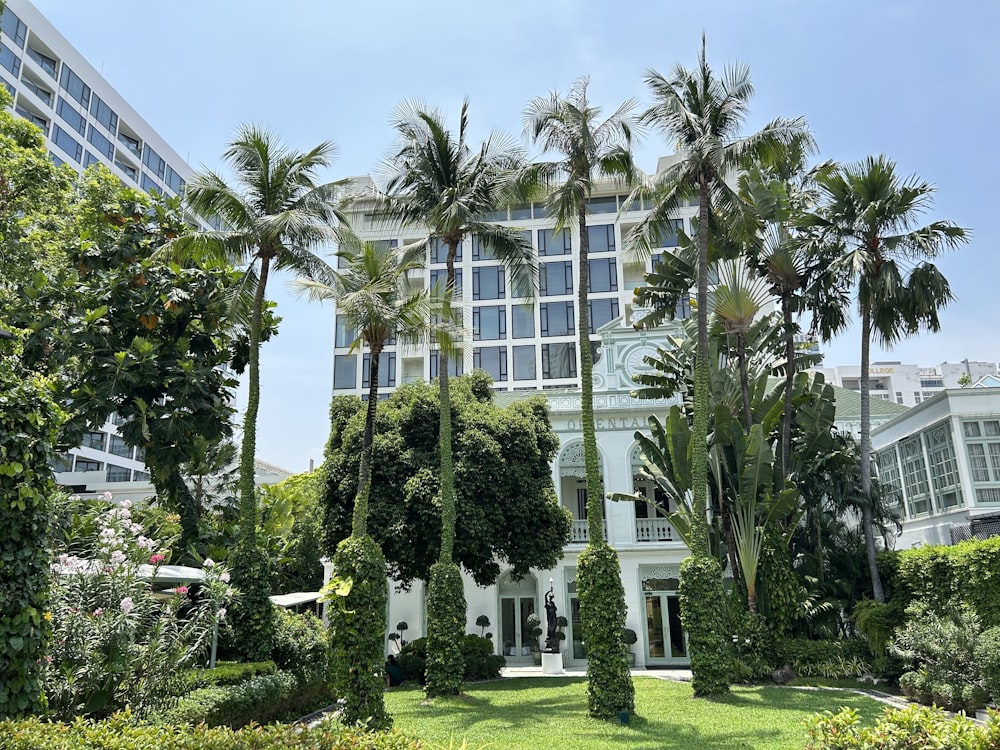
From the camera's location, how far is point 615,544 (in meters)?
26.7

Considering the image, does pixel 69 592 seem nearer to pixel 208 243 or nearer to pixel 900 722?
pixel 208 243

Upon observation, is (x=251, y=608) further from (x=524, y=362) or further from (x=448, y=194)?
(x=524, y=362)

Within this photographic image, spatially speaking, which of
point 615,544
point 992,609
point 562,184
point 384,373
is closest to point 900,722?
point 992,609

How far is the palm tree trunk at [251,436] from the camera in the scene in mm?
15938

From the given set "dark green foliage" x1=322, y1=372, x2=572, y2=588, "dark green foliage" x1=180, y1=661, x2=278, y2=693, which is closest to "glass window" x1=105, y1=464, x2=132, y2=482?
"dark green foliage" x1=322, y1=372, x2=572, y2=588

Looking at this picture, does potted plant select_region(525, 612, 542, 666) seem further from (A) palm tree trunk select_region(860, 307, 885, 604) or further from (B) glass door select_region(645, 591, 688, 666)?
(A) palm tree trunk select_region(860, 307, 885, 604)

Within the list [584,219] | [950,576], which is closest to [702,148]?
[584,219]

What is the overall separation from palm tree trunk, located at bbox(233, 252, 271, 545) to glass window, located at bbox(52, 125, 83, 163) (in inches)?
1716

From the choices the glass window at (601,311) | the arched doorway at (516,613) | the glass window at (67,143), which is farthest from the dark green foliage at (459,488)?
the glass window at (67,143)

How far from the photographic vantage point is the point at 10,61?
153 feet

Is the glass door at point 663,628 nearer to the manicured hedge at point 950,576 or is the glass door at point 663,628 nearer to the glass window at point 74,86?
the manicured hedge at point 950,576

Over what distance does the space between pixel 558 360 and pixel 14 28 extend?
1622 inches

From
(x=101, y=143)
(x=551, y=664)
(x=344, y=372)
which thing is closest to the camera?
(x=551, y=664)

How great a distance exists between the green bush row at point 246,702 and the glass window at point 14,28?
49.6m
